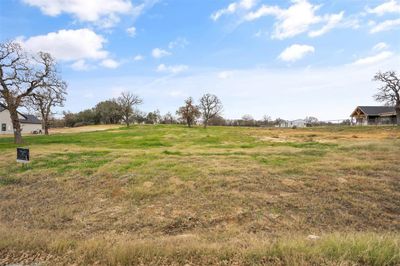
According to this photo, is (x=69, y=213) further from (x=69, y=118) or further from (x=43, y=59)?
(x=69, y=118)

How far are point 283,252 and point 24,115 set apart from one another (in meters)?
76.9

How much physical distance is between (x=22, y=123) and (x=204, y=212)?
70240 mm

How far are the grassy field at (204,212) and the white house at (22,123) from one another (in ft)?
Answer: 185

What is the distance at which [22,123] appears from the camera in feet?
216

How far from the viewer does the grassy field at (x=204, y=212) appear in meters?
3.83

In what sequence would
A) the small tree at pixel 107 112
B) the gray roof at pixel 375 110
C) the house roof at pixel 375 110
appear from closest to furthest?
1. the house roof at pixel 375 110
2. the gray roof at pixel 375 110
3. the small tree at pixel 107 112

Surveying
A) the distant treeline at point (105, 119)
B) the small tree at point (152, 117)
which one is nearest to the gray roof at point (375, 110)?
the distant treeline at point (105, 119)

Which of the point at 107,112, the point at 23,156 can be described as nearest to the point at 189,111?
the point at 107,112

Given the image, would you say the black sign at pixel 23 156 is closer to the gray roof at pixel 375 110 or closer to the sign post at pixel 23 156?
the sign post at pixel 23 156

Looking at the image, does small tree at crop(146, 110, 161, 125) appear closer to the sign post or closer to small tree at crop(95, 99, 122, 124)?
small tree at crop(95, 99, 122, 124)

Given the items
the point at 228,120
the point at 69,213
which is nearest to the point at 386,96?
the point at 228,120

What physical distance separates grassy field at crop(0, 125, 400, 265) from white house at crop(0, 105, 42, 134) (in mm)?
56434


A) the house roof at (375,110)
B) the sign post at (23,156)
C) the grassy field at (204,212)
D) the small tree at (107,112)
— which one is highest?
the small tree at (107,112)

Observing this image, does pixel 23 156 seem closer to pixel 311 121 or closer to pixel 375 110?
pixel 375 110
